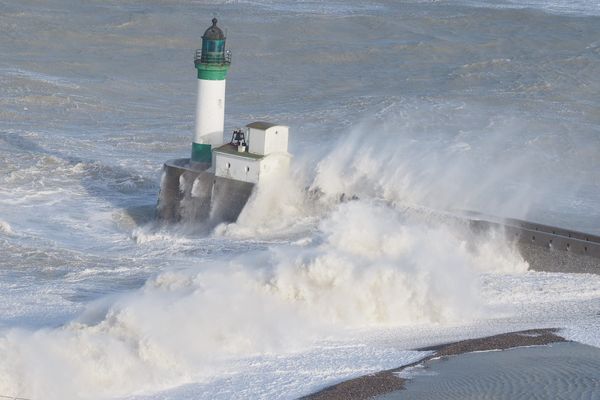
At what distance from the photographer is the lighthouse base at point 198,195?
730 inches

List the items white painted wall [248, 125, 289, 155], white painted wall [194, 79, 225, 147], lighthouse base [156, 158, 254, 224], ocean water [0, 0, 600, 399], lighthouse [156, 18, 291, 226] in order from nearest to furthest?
ocean water [0, 0, 600, 399], white painted wall [248, 125, 289, 155], lighthouse [156, 18, 291, 226], lighthouse base [156, 158, 254, 224], white painted wall [194, 79, 225, 147]

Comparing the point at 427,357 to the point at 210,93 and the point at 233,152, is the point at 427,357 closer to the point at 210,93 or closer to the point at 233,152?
the point at 233,152

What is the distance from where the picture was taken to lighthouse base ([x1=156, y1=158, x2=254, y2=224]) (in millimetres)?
18531

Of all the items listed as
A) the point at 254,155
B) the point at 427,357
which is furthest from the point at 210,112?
the point at 427,357

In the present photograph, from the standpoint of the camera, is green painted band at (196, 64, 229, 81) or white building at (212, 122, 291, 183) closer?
white building at (212, 122, 291, 183)

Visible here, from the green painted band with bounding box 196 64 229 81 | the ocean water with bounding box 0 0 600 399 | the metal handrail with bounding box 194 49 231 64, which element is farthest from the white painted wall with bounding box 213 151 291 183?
the metal handrail with bounding box 194 49 231 64

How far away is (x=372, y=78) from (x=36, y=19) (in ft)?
47.6

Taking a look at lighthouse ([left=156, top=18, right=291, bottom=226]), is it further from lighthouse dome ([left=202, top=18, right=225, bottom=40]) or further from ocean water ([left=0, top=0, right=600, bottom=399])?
ocean water ([left=0, top=0, right=600, bottom=399])

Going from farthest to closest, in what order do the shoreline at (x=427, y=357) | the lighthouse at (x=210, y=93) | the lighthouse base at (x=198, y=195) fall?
1. the lighthouse at (x=210, y=93)
2. the lighthouse base at (x=198, y=195)
3. the shoreline at (x=427, y=357)

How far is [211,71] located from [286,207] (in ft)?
9.28

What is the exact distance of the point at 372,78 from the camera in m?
32.4

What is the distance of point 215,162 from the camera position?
18688 mm

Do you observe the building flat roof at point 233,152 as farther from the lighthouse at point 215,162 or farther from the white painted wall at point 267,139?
the white painted wall at point 267,139

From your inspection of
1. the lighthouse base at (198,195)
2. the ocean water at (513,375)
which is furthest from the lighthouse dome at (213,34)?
the ocean water at (513,375)
